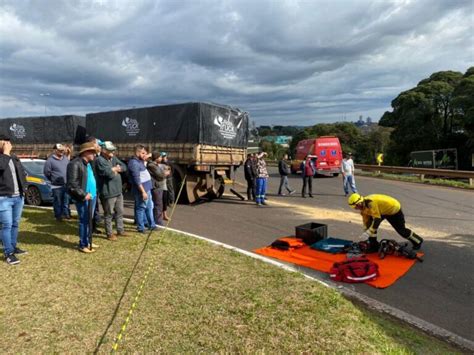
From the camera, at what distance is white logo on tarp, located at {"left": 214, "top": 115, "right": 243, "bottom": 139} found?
12.0 meters

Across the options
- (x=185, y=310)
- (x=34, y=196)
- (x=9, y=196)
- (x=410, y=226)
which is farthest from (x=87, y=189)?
(x=410, y=226)

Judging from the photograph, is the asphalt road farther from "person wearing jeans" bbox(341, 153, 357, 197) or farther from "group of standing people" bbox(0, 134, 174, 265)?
"group of standing people" bbox(0, 134, 174, 265)

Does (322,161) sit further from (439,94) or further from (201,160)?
(439,94)

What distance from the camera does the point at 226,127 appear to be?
40.8 feet

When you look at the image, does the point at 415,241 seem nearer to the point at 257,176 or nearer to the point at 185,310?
the point at 185,310

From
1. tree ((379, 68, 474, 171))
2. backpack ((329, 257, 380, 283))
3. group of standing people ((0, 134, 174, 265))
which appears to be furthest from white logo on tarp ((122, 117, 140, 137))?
tree ((379, 68, 474, 171))

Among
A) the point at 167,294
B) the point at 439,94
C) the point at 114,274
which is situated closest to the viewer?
the point at 167,294

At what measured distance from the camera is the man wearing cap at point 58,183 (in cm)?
809

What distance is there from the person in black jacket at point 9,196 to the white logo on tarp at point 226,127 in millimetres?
7202

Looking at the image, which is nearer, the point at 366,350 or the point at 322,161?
the point at 366,350

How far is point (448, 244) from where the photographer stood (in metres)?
7.06

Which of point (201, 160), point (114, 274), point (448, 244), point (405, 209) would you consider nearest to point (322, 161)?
point (405, 209)

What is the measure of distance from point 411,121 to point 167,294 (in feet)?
109

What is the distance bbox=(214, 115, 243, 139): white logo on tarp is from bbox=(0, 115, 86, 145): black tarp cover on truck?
692 cm
